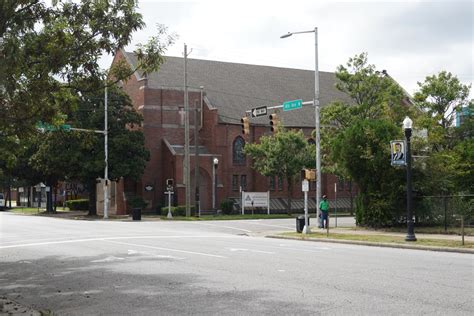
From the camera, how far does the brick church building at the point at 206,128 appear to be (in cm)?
5462

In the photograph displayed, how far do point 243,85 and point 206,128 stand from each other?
8531 mm

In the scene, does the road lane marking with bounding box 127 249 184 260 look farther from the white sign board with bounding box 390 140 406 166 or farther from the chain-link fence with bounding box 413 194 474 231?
the chain-link fence with bounding box 413 194 474 231

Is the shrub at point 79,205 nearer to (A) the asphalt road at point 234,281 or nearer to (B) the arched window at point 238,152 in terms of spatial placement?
(B) the arched window at point 238,152

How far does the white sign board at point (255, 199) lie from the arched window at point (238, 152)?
6516mm

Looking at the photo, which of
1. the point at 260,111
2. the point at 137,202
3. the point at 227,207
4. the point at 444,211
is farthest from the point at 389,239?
the point at 137,202

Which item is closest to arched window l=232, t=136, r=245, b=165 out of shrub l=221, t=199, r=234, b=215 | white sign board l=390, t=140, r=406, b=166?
shrub l=221, t=199, r=234, b=215

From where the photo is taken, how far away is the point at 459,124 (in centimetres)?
4625

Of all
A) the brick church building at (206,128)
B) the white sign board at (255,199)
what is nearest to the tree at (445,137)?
the brick church building at (206,128)

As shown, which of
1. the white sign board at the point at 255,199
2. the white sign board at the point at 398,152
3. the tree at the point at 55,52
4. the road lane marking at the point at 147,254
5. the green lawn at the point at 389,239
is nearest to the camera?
the tree at the point at 55,52

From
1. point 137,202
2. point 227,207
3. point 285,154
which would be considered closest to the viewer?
point 285,154

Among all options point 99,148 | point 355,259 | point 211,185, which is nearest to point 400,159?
point 355,259

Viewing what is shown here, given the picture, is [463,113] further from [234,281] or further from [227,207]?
[234,281]

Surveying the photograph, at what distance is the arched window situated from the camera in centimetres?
5788

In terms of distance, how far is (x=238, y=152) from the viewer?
191ft
